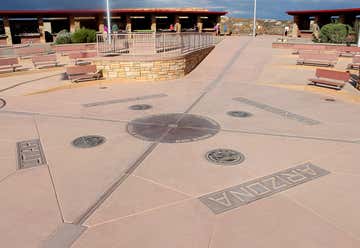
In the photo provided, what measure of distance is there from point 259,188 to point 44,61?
52.4 ft

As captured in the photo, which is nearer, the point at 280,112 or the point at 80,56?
the point at 280,112

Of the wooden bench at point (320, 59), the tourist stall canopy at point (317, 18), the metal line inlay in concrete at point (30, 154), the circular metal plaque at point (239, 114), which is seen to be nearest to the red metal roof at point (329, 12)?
the tourist stall canopy at point (317, 18)

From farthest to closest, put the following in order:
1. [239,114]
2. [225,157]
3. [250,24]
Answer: [250,24]
[239,114]
[225,157]

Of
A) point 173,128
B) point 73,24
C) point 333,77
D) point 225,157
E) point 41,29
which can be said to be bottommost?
point 225,157

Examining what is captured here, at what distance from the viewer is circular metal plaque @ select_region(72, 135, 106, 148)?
250 inches

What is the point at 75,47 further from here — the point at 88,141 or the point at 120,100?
the point at 88,141

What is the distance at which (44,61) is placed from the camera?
17047mm

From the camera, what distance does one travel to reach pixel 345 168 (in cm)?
533

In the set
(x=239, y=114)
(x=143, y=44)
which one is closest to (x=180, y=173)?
(x=239, y=114)

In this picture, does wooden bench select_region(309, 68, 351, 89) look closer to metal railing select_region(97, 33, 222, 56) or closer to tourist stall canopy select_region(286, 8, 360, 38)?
metal railing select_region(97, 33, 222, 56)

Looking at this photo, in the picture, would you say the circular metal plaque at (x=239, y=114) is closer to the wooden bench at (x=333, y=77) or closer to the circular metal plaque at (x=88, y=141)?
the circular metal plaque at (x=88, y=141)

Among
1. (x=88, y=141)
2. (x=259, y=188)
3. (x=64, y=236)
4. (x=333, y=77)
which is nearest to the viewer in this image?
(x=64, y=236)

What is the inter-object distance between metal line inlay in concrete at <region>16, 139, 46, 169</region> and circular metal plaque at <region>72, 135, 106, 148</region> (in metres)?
0.73

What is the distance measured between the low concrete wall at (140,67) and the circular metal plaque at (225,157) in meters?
7.98
